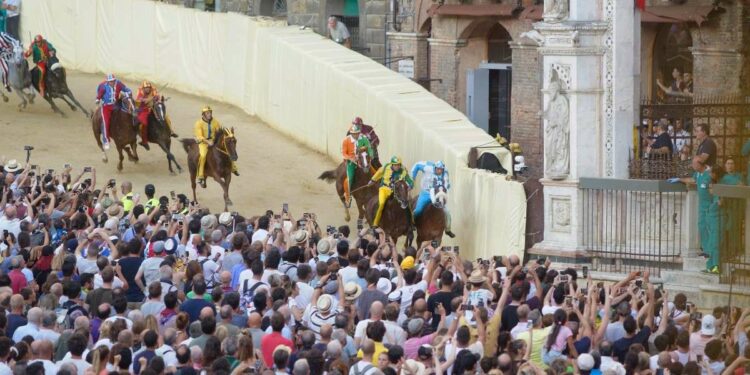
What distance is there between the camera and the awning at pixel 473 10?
125 feet

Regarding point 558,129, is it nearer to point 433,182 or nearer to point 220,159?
point 433,182

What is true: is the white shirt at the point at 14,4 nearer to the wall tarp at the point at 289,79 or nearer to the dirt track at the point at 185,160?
the wall tarp at the point at 289,79

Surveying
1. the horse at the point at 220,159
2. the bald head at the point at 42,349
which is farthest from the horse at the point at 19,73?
the bald head at the point at 42,349

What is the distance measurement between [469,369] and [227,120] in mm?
23847

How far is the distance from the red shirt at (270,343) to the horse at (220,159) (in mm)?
14718

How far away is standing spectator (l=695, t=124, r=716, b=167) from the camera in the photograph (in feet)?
73.4

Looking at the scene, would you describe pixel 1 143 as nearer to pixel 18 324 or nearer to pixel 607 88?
pixel 607 88

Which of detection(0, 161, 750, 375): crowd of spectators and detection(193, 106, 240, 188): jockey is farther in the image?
detection(193, 106, 240, 188): jockey

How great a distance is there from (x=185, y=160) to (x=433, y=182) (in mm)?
9242

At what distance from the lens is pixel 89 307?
Result: 16406 millimetres

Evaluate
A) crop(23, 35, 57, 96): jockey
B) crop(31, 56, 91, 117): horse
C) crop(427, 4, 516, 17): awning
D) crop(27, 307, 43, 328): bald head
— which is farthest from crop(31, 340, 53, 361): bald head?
crop(427, 4, 516, 17): awning

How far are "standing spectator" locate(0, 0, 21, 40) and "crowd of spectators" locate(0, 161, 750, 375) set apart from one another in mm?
24703

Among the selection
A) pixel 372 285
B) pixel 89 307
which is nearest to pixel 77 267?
pixel 89 307

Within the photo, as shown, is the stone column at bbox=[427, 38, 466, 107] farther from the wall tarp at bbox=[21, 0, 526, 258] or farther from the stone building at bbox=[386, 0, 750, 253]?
the wall tarp at bbox=[21, 0, 526, 258]
